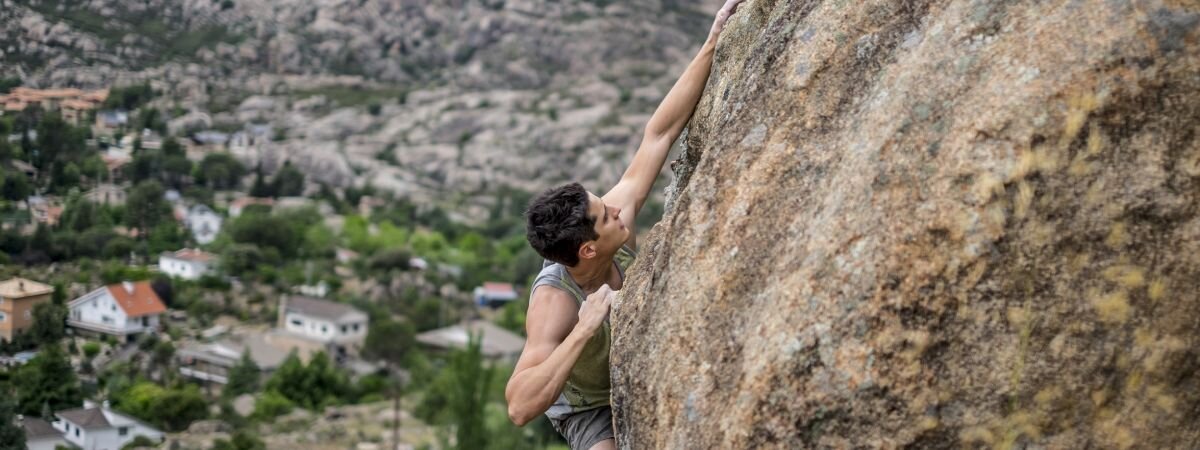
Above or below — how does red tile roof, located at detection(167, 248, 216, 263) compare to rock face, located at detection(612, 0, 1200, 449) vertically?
below

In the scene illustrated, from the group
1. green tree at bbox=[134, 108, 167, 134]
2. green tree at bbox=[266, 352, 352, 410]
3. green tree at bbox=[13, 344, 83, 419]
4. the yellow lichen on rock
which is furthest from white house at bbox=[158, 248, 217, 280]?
the yellow lichen on rock

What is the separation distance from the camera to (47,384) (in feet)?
152

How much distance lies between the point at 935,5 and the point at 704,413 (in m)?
1.73

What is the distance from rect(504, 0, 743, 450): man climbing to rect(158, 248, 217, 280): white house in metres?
72.4

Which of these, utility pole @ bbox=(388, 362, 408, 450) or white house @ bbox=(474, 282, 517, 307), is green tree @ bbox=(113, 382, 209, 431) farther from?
white house @ bbox=(474, 282, 517, 307)

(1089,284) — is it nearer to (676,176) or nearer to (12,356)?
(676,176)

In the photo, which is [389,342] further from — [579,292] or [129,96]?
[579,292]

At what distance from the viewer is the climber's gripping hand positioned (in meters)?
4.80

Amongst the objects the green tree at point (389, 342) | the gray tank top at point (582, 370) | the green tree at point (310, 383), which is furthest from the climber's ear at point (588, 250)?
the green tree at point (389, 342)

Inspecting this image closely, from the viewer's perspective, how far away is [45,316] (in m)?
52.1

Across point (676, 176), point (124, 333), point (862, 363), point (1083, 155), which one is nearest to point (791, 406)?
point (862, 363)

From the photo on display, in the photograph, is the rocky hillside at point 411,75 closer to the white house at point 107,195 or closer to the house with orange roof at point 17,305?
the white house at point 107,195

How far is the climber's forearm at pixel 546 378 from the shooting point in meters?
4.71

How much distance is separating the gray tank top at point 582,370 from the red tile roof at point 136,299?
192 ft
